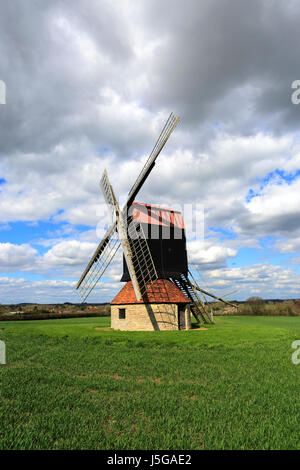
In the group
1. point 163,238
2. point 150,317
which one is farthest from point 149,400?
point 163,238

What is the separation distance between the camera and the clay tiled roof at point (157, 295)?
73.8ft

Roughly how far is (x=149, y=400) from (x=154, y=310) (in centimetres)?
1568

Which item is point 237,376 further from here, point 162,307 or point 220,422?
point 162,307

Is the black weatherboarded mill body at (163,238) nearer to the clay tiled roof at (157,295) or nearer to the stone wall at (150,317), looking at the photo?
the clay tiled roof at (157,295)

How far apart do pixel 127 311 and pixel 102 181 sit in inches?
493

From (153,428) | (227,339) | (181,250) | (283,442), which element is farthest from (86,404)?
(181,250)

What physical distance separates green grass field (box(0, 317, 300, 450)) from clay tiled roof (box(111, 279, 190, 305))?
9255mm

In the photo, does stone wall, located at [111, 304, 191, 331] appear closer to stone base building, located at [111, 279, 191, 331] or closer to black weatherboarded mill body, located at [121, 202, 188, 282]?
stone base building, located at [111, 279, 191, 331]

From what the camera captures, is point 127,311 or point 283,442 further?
point 127,311

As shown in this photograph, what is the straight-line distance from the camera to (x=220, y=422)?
5.47m

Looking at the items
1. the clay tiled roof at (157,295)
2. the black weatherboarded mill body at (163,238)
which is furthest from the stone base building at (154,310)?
the black weatherboarded mill body at (163,238)

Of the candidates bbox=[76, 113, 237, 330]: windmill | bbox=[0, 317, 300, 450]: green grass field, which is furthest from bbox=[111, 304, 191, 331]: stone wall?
bbox=[0, 317, 300, 450]: green grass field

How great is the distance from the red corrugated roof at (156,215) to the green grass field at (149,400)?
515 inches
